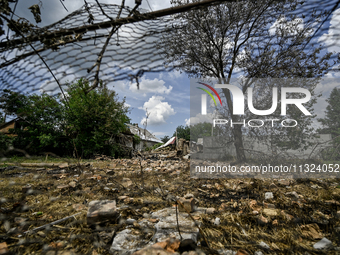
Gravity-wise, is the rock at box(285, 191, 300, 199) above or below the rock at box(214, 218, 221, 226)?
below

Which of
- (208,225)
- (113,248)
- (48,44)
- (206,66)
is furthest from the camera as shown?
(206,66)

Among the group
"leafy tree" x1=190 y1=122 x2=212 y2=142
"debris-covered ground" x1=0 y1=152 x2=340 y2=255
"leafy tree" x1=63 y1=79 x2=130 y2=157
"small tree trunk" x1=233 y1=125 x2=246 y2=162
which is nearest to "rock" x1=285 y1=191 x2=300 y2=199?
"debris-covered ground" x1=0 y1=152 x2=340 y2=255

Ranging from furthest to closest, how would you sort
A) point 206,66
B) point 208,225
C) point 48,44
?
1. point 206,66
2. point 48,44
3. point 208,225

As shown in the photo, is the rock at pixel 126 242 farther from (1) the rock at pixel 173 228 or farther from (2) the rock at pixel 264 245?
(2) the rock at pixel 264 245

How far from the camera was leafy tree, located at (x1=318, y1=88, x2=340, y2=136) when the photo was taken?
3.42 metres

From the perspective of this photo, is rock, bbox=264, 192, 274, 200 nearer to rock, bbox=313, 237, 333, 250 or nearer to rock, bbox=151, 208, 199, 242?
rock, bbox=313, 237, 333, 250

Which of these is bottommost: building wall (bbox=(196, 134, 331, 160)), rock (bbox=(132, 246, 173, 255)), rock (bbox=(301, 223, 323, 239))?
rock (bbox=(301, 223, 323, 239))

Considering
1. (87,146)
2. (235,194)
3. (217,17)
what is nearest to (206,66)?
(217,17)

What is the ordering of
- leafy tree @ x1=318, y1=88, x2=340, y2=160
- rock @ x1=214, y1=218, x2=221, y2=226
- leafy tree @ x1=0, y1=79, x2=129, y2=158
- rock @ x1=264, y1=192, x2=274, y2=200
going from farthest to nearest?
1. leafy tree @ x1=0, y1=79, x2=129, y2=158
2. leafy tree @ x1=318, y1=88, x2=340, y2=160
3. rock @ x1=264, y1=192, x2=274, y2=200
4. rock @ x1=214, y1=218, x2=221, y2=226

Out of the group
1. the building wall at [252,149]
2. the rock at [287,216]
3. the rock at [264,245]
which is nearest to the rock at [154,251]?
the rock at [264,245]

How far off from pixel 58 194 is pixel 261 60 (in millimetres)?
4781

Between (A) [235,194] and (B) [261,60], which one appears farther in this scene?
(B) [261,60]

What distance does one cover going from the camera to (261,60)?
4.16 meters

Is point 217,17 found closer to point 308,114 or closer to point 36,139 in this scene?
point 308,114
